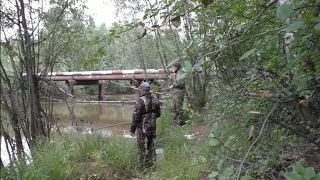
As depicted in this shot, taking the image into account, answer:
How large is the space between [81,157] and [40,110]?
1.16 meters

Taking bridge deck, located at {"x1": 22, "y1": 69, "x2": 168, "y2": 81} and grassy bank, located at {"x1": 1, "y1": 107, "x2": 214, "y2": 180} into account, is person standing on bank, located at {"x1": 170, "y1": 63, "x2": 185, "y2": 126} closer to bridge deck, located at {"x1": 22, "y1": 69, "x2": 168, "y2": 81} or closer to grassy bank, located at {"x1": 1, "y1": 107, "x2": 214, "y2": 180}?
grassy bank, located at {"x1": 1, "y1": 107, "x2": 214, "y2": 180}

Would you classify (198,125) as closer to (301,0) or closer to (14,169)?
(14,169)

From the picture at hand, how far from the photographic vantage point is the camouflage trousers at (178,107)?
708cm

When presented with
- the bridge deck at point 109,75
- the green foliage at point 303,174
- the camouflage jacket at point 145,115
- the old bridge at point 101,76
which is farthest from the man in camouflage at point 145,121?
the old bridge at point 101,76

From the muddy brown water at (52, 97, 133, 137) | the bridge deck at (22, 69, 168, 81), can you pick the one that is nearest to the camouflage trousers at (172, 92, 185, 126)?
the bridge deck at (22, 69, 168, 81)

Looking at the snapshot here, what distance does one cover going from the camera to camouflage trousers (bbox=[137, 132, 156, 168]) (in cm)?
449

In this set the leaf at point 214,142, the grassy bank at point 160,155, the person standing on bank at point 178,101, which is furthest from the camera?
the person standing on bank at point 178,101

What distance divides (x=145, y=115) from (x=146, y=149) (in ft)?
1.85

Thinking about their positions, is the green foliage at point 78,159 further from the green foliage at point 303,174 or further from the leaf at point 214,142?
the green foliage at point 303,174

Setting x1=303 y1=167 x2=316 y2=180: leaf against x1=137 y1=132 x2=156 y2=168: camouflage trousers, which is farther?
x1=137 y1=132 x2=156 y2=168: camouflage trousers

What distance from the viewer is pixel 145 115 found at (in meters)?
4.50

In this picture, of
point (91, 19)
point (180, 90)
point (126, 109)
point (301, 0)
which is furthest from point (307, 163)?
point (126, 109)

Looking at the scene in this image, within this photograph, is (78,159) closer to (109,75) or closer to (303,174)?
(303,174)

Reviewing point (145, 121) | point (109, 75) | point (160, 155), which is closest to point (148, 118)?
point (145, 121)
